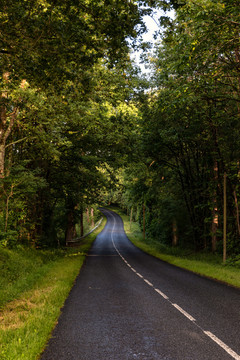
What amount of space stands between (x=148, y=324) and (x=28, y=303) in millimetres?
3368

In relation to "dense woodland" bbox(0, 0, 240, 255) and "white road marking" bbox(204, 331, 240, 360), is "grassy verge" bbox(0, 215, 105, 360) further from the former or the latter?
"white road marking" bbox(204, 331, 240, 360)

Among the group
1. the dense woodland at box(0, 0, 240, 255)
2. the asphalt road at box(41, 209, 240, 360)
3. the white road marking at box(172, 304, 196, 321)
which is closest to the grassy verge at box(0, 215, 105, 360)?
the asphalt road at box(41, 209, 240, 360)

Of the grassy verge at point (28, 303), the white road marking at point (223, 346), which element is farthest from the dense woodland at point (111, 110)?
the white road marking at point (223, 346)

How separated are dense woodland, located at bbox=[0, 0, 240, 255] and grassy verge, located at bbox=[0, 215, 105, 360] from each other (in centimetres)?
180

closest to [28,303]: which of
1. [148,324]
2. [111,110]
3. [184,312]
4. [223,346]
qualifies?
[148,324]

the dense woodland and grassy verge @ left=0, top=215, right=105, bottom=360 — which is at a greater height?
the dense woodland

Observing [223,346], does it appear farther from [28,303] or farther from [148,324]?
[28,303]

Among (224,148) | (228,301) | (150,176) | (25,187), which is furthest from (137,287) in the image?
(150,176)

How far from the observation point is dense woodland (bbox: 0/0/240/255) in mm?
6418

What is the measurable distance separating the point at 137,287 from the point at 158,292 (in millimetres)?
1113

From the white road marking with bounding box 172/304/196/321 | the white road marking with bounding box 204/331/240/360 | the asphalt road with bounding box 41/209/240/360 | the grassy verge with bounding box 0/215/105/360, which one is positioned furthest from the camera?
the white road marking with bounding box 172/304/196/321

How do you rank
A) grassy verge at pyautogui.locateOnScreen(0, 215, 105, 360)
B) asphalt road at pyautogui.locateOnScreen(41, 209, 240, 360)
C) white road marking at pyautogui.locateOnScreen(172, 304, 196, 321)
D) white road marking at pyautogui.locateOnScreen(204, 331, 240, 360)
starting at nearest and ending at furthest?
white road marking at pyautogui.locateOnScreen(204, 331, 240, 360), asphalt road at pyautogui.locateOnScreen(41, 209, 240, 360), grassy verge at pyautogui.locateOnScreen(0, 215, 105, 360), white road marking at pyautogui.locateOnScreen(172, 304, 196, 321)

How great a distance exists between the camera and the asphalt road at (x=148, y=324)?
172 inches

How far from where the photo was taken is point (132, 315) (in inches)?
254
